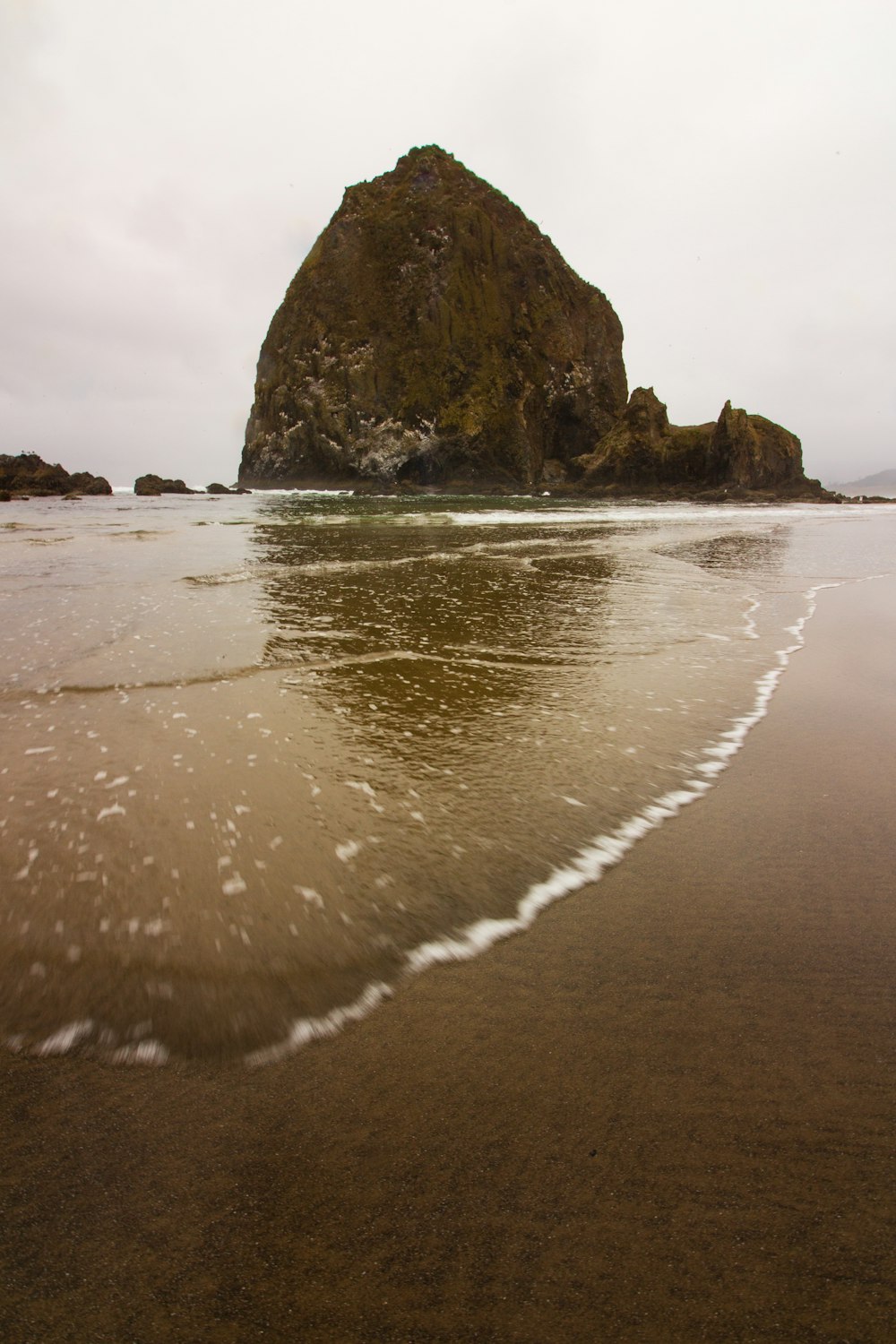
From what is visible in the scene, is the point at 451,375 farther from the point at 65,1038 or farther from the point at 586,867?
the point at 65,1038

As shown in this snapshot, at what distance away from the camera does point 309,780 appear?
2.65 meters

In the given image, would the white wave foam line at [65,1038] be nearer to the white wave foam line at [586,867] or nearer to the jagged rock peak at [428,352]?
the white wave foam line at [586,867]

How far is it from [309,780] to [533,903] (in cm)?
116

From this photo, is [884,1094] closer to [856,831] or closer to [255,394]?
[856,831]

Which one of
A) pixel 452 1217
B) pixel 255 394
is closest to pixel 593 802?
pixel 452 1217

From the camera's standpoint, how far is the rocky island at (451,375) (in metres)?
54.5

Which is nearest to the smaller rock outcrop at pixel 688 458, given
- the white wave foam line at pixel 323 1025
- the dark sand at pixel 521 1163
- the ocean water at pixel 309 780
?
the ocean water at pixel 309 780

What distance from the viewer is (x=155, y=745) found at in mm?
2971

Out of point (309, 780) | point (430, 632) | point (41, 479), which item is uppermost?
point (41, 479)

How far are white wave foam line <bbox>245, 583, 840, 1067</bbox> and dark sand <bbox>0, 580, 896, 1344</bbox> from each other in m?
0.05

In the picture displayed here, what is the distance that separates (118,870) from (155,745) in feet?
3.34

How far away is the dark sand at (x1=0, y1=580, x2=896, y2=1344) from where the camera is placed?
38.1 inches

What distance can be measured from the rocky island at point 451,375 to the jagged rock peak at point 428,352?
179mm

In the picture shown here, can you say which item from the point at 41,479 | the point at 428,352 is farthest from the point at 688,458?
the point at 41,479
